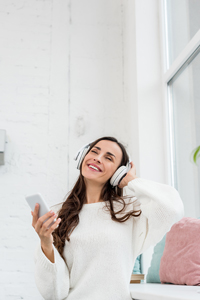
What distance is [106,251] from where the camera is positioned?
4.63 ft

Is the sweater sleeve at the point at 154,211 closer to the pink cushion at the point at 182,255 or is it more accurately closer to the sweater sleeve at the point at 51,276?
the pink cushion at the point at 182,255

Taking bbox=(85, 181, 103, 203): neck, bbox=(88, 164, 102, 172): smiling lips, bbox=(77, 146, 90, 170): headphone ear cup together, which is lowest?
bbox=(85, 181, 103, 203): neck

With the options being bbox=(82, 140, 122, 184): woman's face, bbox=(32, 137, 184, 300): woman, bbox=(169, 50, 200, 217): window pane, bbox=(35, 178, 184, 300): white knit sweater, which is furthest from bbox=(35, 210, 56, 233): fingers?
bbox=(169, 50, 200, 217): window pane

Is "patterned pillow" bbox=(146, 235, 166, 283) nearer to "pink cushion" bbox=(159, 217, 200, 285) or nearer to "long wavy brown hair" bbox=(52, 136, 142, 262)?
"pink cushion" bbox=(159, 217, 200, 285)

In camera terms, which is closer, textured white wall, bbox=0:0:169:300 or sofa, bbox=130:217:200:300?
sofa, bbox=130:217:200:300

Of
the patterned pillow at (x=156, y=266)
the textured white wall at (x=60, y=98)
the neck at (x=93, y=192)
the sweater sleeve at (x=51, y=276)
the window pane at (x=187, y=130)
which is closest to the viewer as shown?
the sweater sleeve at (x=51, y=276)

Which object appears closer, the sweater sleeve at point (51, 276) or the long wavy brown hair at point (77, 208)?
the sweater sleeve at point (51, 276)

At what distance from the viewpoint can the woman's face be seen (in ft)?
5.20

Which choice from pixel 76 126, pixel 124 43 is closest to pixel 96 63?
pixel 124 43

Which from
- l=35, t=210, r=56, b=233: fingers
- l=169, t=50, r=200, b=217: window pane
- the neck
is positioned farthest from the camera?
l=169, t=50, r=200, b=217: window pane

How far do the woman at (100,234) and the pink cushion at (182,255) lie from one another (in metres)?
0.22

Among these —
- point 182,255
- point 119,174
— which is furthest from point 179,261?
point 119,174

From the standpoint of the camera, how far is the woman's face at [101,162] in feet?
5.20

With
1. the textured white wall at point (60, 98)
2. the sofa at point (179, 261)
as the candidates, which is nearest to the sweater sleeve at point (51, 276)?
the sofa at point (179, 261)
